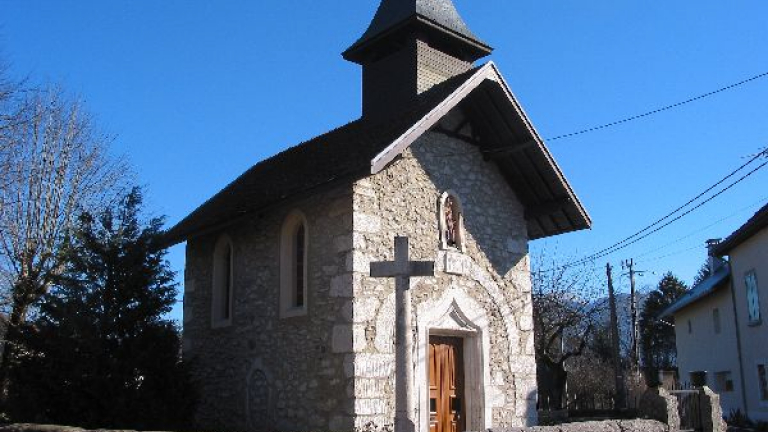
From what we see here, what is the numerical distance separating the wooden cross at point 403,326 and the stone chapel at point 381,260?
2815mm

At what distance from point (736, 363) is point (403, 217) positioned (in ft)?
53.5

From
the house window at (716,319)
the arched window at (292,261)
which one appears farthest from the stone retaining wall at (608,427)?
the house window at (716,319)

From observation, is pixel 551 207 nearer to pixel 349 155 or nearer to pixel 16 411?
pixel 349 155

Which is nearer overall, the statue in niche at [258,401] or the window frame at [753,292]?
the statue in niche at [258,401]

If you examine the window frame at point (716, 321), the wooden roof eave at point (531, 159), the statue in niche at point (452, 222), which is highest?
the wooden roof eave at point (531, 159)

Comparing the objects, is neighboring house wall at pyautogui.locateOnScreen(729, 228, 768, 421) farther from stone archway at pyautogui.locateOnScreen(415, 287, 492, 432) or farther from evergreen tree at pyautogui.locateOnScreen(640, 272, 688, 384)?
evergreen tree at pyautogui.locateOnScreen(640, 272, 688, 384)

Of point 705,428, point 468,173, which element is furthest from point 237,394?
point 705,428

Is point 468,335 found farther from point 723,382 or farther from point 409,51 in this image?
point 723,382

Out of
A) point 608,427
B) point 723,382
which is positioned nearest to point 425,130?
point 608,427

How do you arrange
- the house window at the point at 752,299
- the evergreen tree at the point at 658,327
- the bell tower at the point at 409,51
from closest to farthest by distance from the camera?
the bell tower at the point at 409,51, the house window at the point at 752,299, the evergreen tree at the point at 658,327

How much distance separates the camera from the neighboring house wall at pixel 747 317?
2114 centimetres

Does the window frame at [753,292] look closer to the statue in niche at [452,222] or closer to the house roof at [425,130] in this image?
the house roof at [425,130]

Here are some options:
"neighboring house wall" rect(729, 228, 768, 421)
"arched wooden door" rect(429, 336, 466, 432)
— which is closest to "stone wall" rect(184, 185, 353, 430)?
"arched wooden door" rect(429, 336, 466, 432)

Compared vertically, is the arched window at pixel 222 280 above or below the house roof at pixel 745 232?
below
